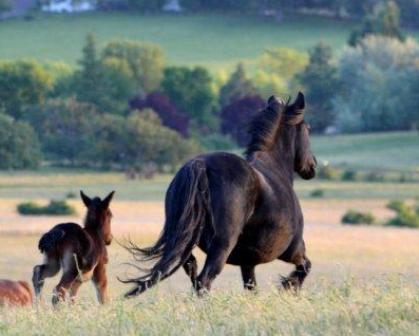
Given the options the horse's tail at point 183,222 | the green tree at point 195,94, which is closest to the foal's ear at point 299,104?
the horse's tail at point 183,222

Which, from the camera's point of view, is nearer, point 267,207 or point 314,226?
point 267,207

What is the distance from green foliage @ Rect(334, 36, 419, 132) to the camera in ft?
318

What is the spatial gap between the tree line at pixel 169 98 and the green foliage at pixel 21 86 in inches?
2.2

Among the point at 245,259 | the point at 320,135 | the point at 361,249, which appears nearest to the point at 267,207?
the point at 245,259

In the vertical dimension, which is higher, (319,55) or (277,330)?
(277,330)

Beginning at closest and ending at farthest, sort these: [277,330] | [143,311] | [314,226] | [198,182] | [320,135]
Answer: [277,330], [143,311], [198,182], [314,226], [320,135]

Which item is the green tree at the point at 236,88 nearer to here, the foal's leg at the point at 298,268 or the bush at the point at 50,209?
the bush at the point at 50,209

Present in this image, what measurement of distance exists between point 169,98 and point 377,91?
12.2m

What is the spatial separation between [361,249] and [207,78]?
66786 mm

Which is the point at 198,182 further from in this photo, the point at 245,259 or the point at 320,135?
the point at 320,135

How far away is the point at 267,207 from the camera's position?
10.7m

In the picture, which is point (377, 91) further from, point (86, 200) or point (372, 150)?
point (86, 200)

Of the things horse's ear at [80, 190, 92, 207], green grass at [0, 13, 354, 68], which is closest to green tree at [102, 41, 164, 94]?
green grass at [0, 13, 354, 68]

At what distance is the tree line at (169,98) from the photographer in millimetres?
79375
